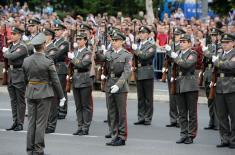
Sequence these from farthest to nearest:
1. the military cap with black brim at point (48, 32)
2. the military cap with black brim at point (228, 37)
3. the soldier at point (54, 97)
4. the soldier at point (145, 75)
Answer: the soldier at point (145, 75) → the military cap with black brim at point (48, 32) → the soldier at point (54, 97) → the military cap with black brim at point (228, 37)

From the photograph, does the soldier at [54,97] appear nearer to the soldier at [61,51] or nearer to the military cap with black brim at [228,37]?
the soldier at [61,51]

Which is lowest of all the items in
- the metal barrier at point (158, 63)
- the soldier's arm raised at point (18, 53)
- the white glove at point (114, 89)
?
the metal barrier at point (158, 63)

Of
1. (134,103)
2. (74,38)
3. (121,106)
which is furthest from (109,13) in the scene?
(121,106)

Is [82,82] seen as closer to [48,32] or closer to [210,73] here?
[48,32]

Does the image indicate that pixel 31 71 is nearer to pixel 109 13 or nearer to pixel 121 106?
pixel 121 106

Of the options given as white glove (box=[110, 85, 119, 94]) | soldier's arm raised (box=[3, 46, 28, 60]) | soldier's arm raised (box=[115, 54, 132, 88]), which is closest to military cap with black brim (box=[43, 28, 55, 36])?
soldier's arm raised (box=[3, 46, 28, 60])

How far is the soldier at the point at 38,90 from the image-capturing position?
554 inches

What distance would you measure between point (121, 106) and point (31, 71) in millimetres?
2169

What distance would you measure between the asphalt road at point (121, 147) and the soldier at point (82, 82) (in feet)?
1.06

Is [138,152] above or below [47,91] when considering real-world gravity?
below

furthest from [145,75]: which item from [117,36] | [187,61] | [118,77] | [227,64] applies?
[227,64]

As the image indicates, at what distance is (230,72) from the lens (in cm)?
1543

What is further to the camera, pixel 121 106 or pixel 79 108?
pixel 79 108

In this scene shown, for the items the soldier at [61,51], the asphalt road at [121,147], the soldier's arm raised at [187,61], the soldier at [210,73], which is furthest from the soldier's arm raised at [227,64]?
the soldier at [61,51]
